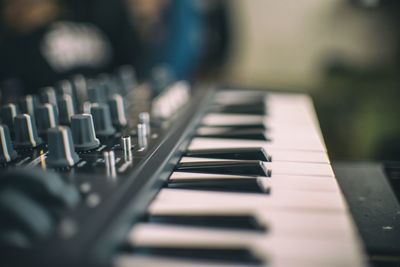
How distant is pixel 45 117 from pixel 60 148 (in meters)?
0.20

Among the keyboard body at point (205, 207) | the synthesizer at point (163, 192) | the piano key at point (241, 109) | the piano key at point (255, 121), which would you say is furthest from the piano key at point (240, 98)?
the keyboard body at point (205, 207)

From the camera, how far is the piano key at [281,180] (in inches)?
29.9

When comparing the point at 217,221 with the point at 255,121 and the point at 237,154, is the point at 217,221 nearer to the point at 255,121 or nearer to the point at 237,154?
the point at 237,154

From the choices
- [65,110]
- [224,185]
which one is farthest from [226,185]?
[65,110]

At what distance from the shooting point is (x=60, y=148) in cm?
75

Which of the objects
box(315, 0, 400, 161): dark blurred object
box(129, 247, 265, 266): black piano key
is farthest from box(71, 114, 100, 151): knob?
box(315, 0, 400, 161): dark blurred object

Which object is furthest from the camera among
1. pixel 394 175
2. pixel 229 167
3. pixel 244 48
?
pixel 244 48

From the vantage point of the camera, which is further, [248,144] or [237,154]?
[248,144]

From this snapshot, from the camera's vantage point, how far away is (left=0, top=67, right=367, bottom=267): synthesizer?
0.53 meters

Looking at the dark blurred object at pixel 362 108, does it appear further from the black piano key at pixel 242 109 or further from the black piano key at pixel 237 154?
the black piano key at pixel 237 154

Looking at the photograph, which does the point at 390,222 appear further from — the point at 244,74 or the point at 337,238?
the point at 244,74

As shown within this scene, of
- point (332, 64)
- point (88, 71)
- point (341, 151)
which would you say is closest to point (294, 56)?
point (332, 64)

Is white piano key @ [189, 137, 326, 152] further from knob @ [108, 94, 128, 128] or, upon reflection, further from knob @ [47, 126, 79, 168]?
knob @ [47, 126, 79, 168]

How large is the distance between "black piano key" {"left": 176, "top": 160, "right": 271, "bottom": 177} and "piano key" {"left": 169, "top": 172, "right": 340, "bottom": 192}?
0.9 inches
